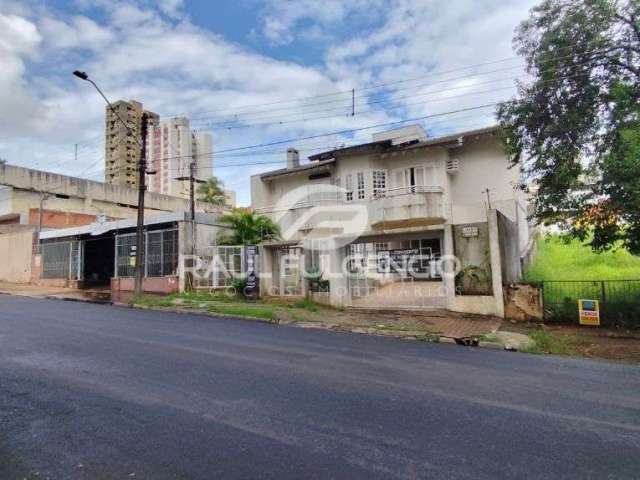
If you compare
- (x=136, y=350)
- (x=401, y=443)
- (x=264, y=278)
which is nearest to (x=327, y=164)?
(x=264, y=278)

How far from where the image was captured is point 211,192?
41.9 metres

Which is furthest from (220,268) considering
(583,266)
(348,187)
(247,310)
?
(583,266)

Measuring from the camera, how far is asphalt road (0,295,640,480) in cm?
364

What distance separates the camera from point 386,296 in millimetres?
16328

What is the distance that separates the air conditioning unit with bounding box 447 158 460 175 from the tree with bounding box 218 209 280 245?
9.45 m

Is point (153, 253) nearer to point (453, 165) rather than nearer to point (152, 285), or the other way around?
point (152, 285)

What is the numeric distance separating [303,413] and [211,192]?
128 ft

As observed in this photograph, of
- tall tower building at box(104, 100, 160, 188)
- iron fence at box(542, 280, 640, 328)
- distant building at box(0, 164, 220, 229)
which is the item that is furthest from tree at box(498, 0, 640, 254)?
distant building at box(0, 164, 220, 229)

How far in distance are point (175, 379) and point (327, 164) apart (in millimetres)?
19351

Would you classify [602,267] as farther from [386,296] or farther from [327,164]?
[327,164]

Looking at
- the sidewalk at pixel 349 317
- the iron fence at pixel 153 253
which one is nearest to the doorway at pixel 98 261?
the iron fence at pixel 153 253

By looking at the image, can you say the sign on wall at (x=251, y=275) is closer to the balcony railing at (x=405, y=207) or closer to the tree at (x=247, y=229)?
the tree at (x=247, y=229)

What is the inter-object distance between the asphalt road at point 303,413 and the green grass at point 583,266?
9.99 m

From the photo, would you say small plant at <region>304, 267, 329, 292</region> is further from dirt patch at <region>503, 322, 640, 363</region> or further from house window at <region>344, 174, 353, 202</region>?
dirt patch at <region>503, 322, 640, 363</region>
